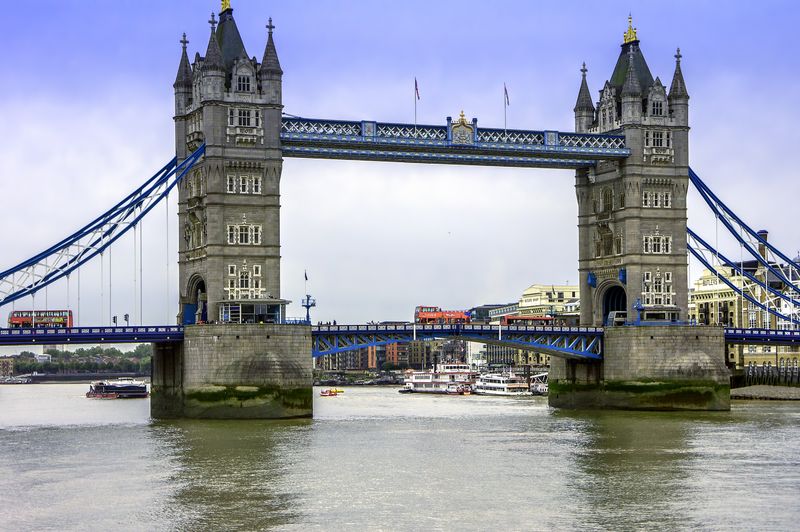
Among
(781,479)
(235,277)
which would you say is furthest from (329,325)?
(781,479)

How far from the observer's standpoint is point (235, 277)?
10069cm

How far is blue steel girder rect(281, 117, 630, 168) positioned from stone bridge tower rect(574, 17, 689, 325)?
210 centimetres

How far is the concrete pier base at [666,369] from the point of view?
356 feet

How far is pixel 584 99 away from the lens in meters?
120

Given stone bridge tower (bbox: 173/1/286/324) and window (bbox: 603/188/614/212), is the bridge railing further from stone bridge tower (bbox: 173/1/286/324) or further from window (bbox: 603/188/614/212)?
window (bbox: 603/188/614/212)

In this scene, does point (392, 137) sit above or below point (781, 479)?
above

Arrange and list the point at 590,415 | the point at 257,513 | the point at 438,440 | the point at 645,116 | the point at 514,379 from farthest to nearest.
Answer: the point at 514,379 → the point at 645,116 → the point at 590,415 → the point at 438,440 → the point at 257,513

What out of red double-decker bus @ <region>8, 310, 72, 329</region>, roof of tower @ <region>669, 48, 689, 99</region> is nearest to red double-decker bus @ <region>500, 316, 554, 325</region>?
roof of tower @ <region>669, 48, 689, 99</region>

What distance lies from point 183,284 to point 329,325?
11806 millimetres

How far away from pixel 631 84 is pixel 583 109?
6.73 m

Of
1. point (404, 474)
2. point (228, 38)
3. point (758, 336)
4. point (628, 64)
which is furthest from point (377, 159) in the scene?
point (404, 474)

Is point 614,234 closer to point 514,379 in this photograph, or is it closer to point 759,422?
point 759,422

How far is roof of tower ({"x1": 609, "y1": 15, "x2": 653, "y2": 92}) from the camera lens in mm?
116312

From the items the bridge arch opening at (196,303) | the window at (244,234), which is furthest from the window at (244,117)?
the bridge arch opening at (196,303)
